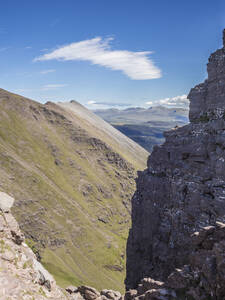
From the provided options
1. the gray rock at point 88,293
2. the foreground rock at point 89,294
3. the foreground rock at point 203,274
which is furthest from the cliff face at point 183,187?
the gray rock at point 88,293

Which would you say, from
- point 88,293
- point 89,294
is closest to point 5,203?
point 89,294

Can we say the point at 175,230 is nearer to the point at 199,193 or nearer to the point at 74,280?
the point at 199,193

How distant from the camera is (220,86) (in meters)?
48.3

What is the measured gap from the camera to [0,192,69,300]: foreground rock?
79.7 feet

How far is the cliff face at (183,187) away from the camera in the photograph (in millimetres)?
47719

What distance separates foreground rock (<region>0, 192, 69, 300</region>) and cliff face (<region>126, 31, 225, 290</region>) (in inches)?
1131

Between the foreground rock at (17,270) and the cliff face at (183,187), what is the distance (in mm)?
28729

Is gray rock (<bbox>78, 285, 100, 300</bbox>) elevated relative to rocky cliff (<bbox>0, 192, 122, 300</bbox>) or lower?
lower

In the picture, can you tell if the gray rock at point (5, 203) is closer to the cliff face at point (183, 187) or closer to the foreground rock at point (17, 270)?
the foreground rock at point (17, 270)

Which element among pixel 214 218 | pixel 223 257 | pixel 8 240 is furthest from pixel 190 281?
pixel 8 240

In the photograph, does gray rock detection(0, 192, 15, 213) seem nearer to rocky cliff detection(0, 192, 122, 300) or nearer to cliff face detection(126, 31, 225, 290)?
rocky cliff detection(0, 192, 122, 300)

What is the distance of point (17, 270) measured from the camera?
2712 centimetres

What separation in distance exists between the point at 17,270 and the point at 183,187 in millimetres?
35497

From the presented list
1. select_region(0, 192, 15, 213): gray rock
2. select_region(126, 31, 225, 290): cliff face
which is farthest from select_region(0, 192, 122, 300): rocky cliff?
select_region(126, 31, 225, 290): cliff face
